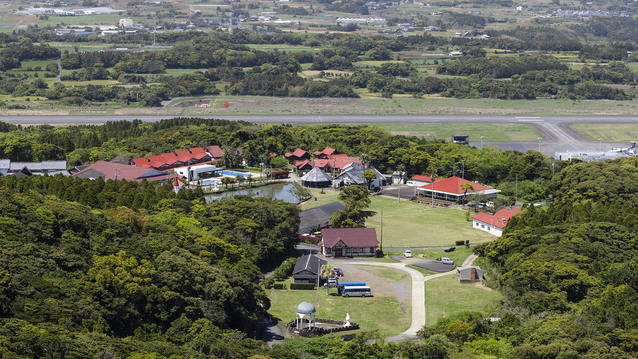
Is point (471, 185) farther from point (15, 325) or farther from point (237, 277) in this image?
point (15, 325)

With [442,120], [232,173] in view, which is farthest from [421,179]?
[442,120]

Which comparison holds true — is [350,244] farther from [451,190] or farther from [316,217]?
[451,190]

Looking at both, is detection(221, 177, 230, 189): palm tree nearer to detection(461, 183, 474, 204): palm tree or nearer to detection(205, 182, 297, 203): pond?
detection(205, 182, 297, 203): pond

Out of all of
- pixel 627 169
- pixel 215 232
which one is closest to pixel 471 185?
pixel 627 169

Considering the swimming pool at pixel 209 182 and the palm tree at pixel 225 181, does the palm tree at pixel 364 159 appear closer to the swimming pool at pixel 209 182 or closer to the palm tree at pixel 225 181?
the palm tree at pixel 225 181

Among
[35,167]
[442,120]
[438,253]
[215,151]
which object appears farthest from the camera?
[442,120]

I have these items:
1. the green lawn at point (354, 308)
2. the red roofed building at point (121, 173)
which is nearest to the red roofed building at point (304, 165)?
the red roofed building at point (121, 173)

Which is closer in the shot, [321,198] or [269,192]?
[321,198]
